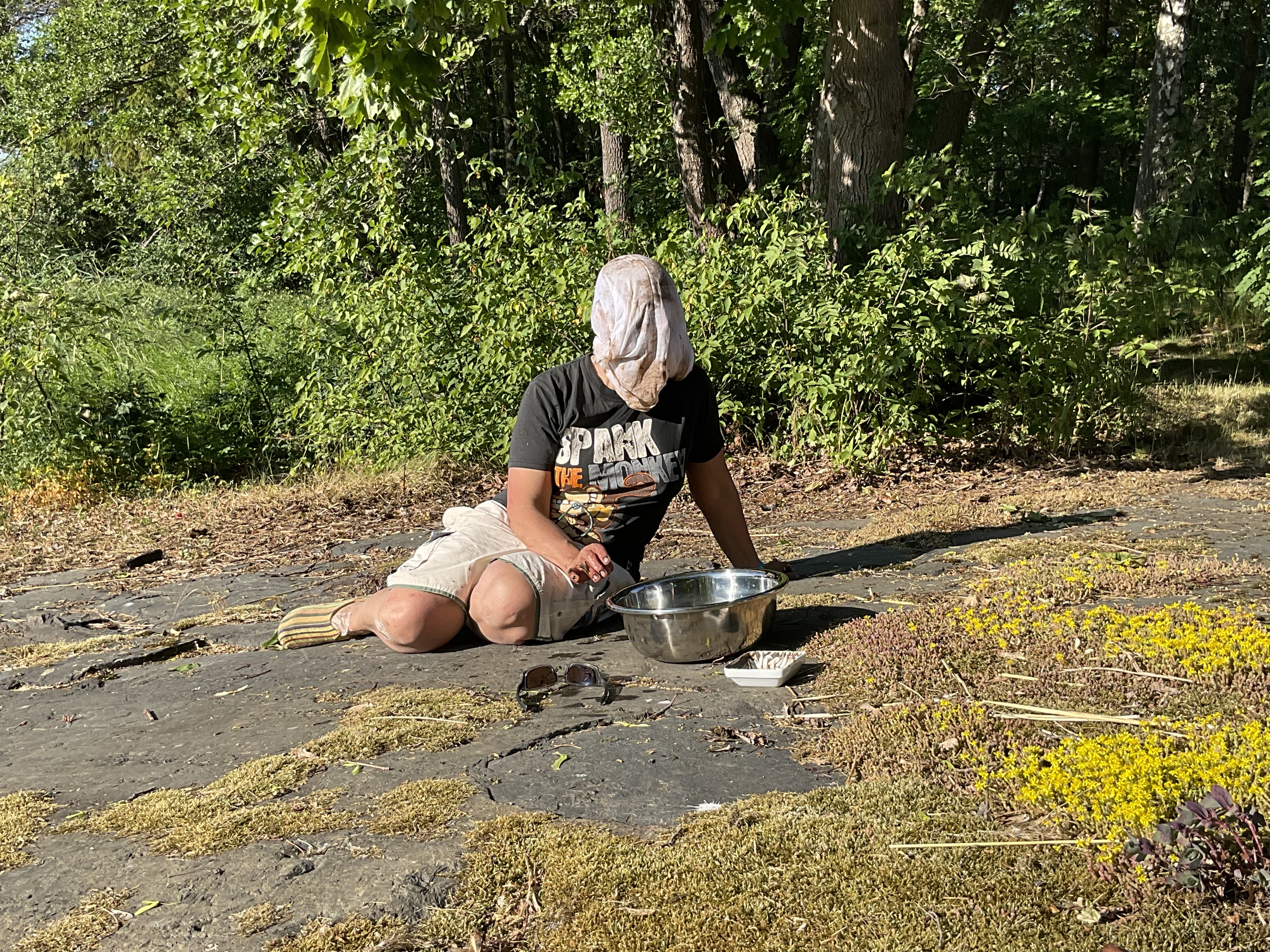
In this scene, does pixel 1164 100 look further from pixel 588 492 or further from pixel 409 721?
pixel 409 721

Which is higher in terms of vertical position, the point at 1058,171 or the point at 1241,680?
the point at 1058,171

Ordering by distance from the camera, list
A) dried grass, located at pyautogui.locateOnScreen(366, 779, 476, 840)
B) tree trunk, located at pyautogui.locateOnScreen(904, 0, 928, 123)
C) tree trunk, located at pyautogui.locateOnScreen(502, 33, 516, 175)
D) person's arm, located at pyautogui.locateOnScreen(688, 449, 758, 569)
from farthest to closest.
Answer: tree trunk, located at pyautogui.locateOnScreen(502, 33, 516, 175), tree trunk, located at pyautogui.locateOnScreen(904, 0, 928, 123), person's arm, located at pyautogui.locateOnScreen(688, 449, 758, 569), dried grass, located at pyautogui.locateOnScreen(366, 779, 476, 840)

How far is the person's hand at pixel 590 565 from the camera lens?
167 inches

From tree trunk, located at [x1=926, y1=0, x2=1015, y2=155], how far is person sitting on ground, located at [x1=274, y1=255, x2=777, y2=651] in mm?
9190

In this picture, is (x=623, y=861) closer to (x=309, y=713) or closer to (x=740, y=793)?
(x=740, y=793)

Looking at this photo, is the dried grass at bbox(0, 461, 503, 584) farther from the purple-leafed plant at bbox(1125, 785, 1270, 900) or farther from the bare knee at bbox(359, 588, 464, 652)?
the purple-leafed plant at bbox(1125, 785, 1270, 900)

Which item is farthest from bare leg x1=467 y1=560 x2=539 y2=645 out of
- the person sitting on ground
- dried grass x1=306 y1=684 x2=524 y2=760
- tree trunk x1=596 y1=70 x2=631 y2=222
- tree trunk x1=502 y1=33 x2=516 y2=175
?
tree trunk x1=502 y1=33 x2=516 y2=175

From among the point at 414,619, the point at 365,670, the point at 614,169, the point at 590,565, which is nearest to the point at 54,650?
the point at 365,670

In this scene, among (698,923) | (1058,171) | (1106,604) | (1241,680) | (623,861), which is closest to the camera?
(698,923)

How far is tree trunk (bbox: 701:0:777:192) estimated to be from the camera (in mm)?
12656

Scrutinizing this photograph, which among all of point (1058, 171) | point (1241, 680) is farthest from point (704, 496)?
point (1058, 171)

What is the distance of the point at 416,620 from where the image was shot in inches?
181

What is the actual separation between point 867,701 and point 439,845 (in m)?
1.50

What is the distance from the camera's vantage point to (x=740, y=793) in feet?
9.74
